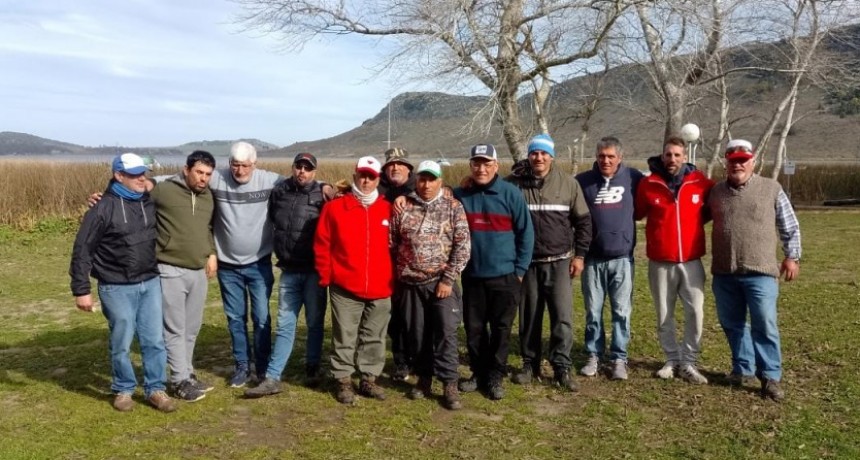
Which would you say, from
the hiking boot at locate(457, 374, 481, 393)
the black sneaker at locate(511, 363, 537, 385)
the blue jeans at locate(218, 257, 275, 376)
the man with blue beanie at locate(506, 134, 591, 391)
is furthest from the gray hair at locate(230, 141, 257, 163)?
the black sneaker at locate(511, 363, 537, 385)

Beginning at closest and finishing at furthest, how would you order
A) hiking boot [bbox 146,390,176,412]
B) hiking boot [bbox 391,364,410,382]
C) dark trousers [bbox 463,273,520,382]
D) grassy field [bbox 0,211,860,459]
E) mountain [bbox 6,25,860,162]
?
1. grassy field [bbox 0,211,860,459]
2. hiking boot [bbox 146,390,176,412]
3. dark trousers [bbox 463,273,520,382]
4. hiking boot [bbox 391,364,410,382]
5. mountain [bbox 6,25,860,162]

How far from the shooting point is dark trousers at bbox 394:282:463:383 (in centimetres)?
479

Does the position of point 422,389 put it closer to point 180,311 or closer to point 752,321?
point 180,311

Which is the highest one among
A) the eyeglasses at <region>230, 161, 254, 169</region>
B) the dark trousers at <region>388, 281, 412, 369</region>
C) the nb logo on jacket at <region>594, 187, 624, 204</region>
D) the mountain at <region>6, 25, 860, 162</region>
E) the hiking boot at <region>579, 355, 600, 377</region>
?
the mountain at <region>6, 25, 860, 162</region>

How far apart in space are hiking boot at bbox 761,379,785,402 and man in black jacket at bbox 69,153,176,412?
4069mm

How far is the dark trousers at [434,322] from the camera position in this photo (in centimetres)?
479

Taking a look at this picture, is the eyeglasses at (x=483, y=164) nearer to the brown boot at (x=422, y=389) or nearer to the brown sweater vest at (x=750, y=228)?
the brown boot at (x=422, y=389)

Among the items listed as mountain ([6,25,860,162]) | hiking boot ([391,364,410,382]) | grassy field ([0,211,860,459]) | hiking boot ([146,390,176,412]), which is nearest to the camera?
grassy field ([0,211,860,459])

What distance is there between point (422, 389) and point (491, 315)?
744mm

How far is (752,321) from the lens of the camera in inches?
193

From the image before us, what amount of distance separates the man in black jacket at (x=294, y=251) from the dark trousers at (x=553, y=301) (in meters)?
1.53

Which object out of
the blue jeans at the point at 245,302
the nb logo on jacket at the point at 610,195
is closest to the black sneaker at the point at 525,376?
the nb logo on jacket at the point at 610,195

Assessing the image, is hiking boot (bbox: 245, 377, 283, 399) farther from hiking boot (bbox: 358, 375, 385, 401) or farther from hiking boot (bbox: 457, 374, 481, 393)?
hiking boot (bbox: 457, 374, 481, 393)

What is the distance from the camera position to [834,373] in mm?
5227
